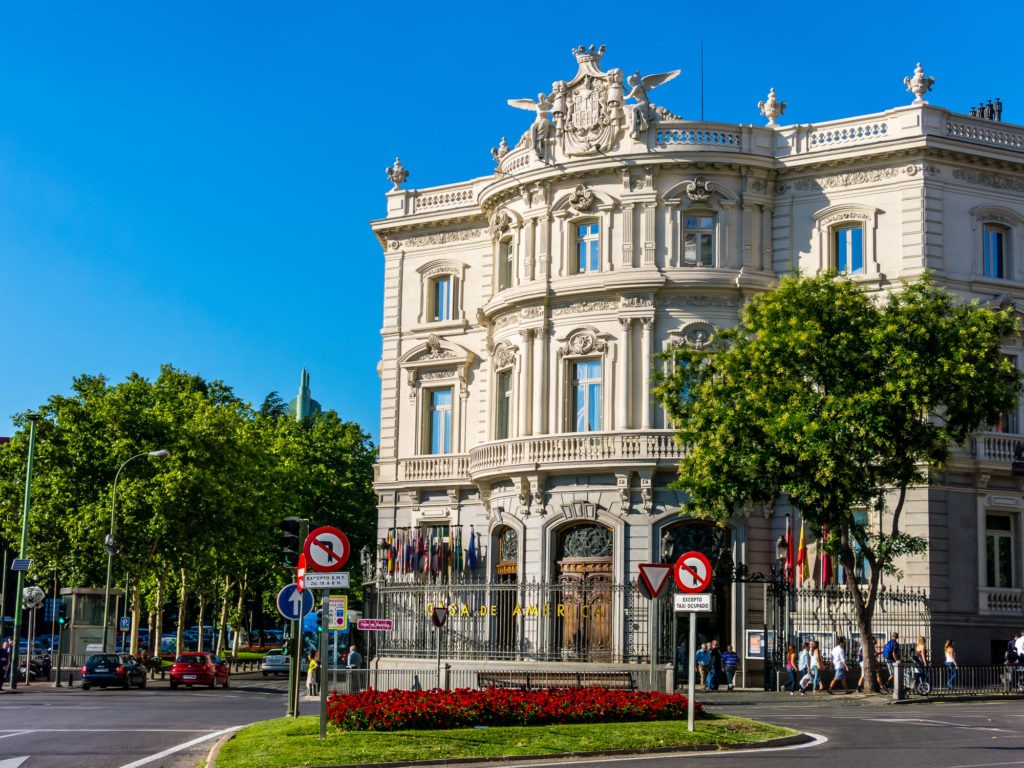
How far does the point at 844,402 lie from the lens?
122 feet

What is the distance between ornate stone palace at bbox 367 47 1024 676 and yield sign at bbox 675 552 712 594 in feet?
56.9

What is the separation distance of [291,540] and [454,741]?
14.4 ft

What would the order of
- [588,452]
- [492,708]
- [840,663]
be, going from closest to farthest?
1. [492,708]
2. [840,663]
3. [588,452]

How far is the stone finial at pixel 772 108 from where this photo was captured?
46562 millimetres

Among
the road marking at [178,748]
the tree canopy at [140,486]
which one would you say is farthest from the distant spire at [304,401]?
the road marking at [178,748]

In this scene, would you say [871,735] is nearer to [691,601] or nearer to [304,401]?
[691,601]

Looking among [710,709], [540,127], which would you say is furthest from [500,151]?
[710,709]

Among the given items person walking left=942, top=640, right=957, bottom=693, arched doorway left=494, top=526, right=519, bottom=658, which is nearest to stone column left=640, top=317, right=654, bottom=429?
arched doorway left=494, top=526, right=519, bottom=658

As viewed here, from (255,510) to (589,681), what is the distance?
34.4 m

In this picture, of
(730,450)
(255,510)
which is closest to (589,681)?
(730,450)

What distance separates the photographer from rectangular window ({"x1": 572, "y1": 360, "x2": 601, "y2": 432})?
151ft

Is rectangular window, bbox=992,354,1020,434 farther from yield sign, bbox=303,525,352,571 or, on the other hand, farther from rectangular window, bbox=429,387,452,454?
yield sign, bbox=303,525,352,571

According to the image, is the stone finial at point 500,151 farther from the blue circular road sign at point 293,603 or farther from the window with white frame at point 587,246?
the blue circular road sign at point 293,603

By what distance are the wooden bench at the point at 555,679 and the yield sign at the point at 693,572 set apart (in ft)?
28.5
